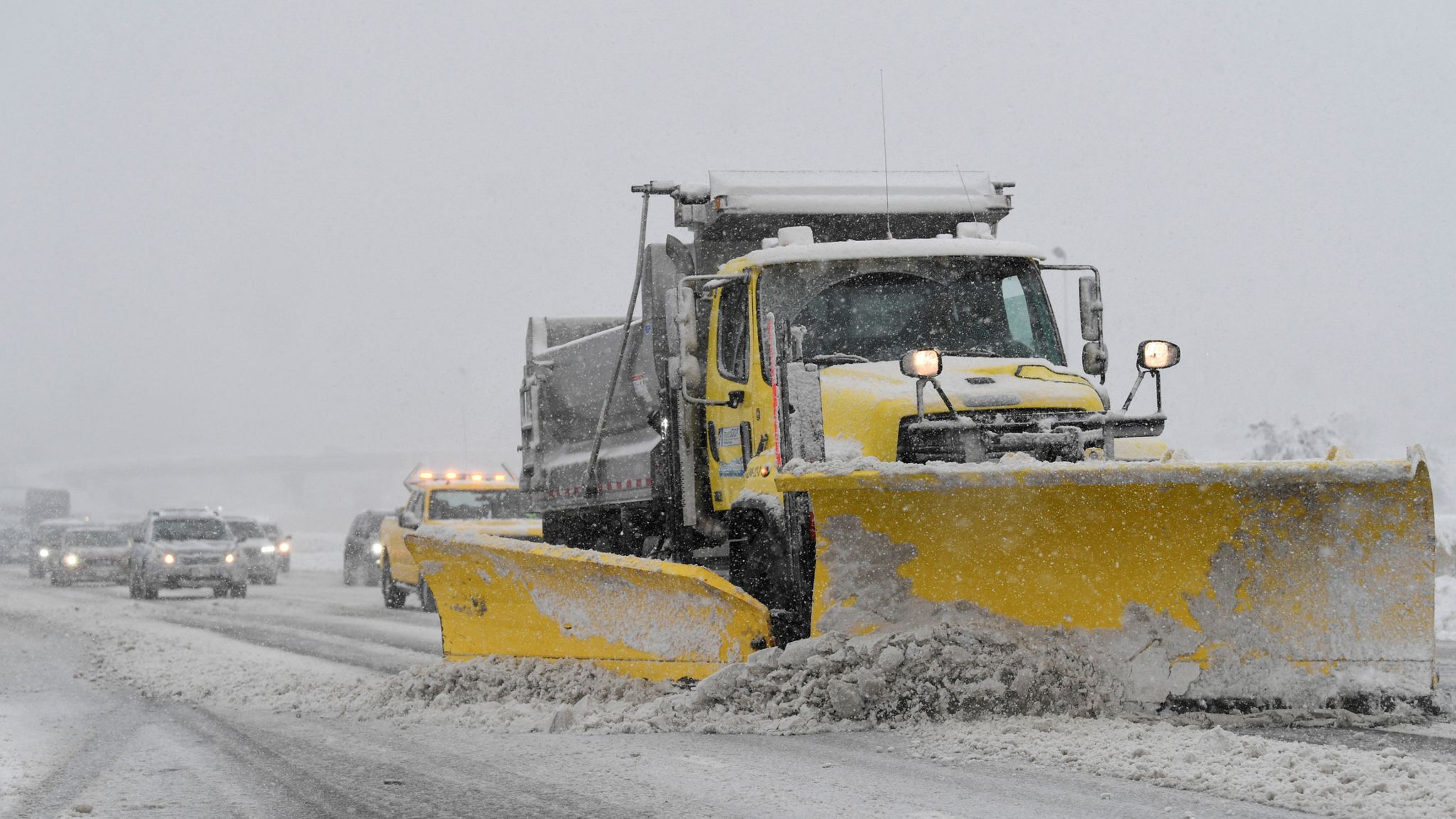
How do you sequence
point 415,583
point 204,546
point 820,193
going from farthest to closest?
point 204,546 → point 415,583 → point 820,193

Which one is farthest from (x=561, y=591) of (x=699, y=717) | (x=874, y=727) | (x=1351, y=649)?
(x=1351, y=649)

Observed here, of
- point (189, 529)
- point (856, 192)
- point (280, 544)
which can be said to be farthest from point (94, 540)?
point (856, 192)

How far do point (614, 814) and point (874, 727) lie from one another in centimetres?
186

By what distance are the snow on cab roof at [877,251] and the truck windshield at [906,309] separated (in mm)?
34

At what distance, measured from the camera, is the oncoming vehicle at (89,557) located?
30.9 m

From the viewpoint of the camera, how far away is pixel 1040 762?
5.95 meters

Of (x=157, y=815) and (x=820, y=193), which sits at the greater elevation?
(x=820, y=193)

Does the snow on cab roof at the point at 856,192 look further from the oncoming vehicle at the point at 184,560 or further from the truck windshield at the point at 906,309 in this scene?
the oncoming vehicle at the point at 184,560

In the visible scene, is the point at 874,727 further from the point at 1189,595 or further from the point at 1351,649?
the point at 1351,649

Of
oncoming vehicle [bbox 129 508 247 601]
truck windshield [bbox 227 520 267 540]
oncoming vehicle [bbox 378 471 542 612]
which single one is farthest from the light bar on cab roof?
truck windshield [bbox 227 520 267 540]

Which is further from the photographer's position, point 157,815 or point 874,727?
point 874,727

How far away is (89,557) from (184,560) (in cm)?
791

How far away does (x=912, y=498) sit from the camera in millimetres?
6766

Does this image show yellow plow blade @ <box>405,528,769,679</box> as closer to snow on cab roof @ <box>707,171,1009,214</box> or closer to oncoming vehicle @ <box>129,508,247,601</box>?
snow on cab roof @ <box>707,171,1009,214</box>
